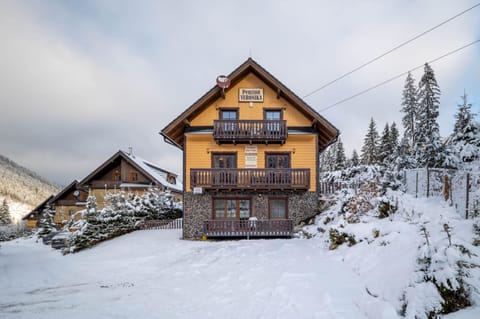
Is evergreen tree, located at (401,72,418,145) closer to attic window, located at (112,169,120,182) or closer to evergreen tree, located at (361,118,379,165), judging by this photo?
evergreen tree, located at (361,118,379,165)

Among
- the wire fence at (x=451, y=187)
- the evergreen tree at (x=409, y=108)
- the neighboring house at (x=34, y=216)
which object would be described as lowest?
the neighboring house at (x=34, y=216)

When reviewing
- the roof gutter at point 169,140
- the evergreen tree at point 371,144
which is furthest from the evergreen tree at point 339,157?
the roof gutter at point 169,140

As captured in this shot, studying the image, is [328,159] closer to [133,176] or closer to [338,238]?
[133,176]

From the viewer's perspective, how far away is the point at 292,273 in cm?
756

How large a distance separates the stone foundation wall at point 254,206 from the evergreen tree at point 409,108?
20.3 metres

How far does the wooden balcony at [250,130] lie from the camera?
52.7 ft

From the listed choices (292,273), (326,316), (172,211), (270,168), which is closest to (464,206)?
(292,273)

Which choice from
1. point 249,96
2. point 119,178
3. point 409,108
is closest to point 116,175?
point 119,178

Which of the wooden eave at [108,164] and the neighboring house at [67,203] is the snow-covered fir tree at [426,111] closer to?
the wooden eave at [108,164]

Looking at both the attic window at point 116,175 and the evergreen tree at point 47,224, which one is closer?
the attic window at point 116,175

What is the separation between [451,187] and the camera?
9867mm

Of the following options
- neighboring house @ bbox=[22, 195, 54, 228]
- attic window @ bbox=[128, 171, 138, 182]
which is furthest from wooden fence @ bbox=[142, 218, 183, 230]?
neighboring house @ bbox=[22, 195, 54, 228]

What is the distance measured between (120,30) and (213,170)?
30.8 ft

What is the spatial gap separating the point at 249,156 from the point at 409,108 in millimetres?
25175
